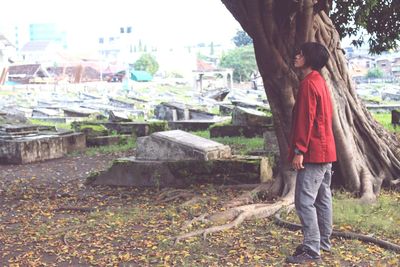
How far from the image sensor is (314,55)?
4789mm

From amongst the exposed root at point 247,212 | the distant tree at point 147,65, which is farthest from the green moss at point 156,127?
the distant tree at point 147,65

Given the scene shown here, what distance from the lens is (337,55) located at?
26.8 feet

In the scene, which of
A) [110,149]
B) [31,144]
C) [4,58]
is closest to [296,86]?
[31,144]

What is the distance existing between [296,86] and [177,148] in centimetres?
238

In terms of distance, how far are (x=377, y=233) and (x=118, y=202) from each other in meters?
3.76

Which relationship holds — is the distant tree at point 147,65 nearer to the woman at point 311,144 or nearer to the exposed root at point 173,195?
the exposed root at point 173,195

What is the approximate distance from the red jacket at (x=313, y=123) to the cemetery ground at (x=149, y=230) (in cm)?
99

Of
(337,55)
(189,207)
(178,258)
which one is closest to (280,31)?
(337,55)

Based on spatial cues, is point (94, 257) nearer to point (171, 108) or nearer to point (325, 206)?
point (325, 206)

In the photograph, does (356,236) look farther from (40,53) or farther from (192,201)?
(40,53)

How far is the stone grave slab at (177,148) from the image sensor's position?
891cm

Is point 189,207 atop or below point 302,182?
below

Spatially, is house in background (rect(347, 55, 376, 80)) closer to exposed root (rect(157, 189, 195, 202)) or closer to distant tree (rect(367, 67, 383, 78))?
distant tree (rect(367, 67, 383, 78))

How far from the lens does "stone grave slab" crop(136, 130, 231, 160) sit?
891 centimetres
